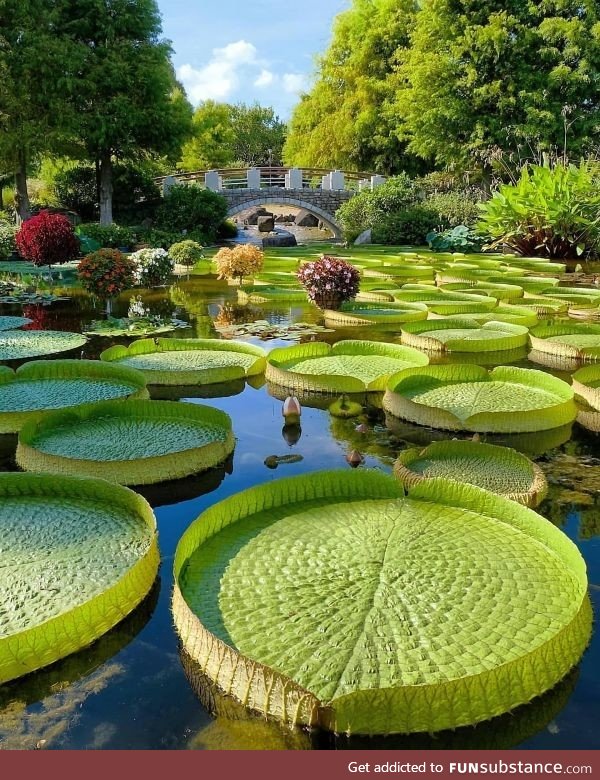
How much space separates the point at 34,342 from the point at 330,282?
13.4 ft

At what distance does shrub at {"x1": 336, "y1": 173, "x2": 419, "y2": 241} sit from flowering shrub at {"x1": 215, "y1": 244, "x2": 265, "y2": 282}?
45.2ft

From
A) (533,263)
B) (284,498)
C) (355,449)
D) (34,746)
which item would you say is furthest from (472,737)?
(533,263)

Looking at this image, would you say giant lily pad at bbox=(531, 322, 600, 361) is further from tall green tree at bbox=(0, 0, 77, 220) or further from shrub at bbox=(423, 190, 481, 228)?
tall green tree at bbox=(0, 0, 77, 220)

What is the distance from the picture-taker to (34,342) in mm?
8164

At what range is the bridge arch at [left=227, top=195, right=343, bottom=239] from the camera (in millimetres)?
33188

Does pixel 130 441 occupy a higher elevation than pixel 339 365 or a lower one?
lower

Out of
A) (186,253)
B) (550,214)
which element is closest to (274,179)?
(186,253)

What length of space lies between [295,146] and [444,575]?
48.7 meters

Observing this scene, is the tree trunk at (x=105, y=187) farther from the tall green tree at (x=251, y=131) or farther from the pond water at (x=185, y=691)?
the tall green tree at (x=251, y=131)

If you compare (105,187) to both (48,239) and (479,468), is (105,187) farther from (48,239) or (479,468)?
(479,468)

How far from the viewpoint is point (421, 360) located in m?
6.80

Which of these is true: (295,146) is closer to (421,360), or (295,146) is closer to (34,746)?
(421,360)

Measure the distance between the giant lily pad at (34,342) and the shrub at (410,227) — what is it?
18.6 m

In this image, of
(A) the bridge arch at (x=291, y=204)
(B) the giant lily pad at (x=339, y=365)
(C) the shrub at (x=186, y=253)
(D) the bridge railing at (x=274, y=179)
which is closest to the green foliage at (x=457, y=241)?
(C) the shrub at (x=186, y=253)
